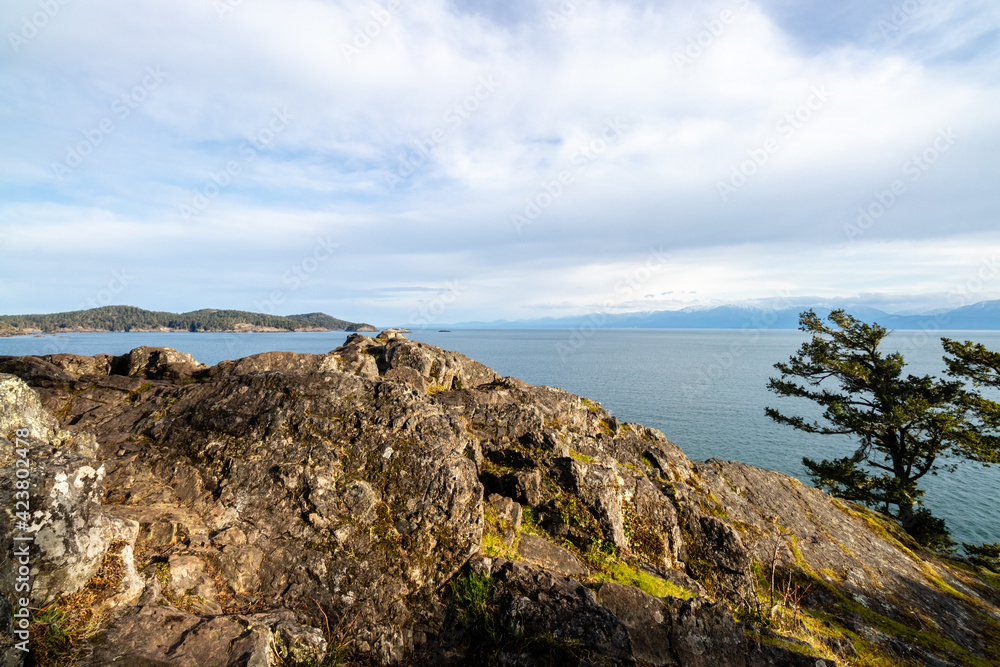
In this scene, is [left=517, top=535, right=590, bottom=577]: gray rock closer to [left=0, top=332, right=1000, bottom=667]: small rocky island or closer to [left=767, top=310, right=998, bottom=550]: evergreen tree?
[left=0, top=332, right=1000, bottom=667]: small rocky island

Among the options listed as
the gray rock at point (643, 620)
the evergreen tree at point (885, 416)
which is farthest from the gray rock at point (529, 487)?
the evergreen tree at point (885, 416)

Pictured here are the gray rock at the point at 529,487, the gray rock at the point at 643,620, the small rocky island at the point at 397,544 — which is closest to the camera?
the small rocky island at the point at 397,544

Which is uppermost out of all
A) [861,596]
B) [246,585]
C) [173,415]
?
[173,415]

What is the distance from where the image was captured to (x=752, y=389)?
83250mm

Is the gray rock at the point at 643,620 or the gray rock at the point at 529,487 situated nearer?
the gray rock at the point at 643,620

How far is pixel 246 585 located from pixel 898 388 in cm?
3571

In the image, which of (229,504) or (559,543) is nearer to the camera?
(229,504)

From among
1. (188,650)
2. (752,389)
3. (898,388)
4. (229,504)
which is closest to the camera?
(188,650)

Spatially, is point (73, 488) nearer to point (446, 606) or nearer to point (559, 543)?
point (446, 606)

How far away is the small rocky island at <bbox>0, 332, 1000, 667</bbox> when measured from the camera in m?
6.59

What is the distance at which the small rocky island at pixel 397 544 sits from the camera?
6.59 metres

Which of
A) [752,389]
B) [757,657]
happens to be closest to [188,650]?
[757,657]

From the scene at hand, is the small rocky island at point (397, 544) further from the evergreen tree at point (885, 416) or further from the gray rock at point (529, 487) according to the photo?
the evergreen tree at point (885, 416)

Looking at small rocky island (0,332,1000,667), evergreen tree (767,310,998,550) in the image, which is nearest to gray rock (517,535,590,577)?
small rocky island (0,332,1000,667)
